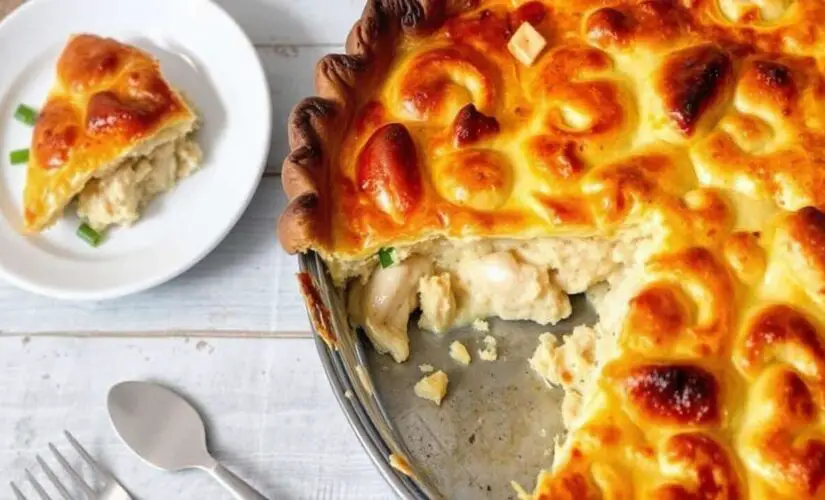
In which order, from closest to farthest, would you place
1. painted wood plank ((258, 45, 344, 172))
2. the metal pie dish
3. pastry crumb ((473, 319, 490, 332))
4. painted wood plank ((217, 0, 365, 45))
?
the metal pie dish, pastry crumb ((473, 319, 490, 332)), painted wood plank ((258, 45, 344, 172)), painted wood plank ((217, 0, 365, 45))

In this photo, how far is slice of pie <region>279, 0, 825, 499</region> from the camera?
188cm

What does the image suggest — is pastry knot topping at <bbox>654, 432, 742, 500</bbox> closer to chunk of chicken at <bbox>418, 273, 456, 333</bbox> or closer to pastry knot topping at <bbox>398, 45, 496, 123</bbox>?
chunk of chicken at <bbox>418, 273, 456, 333</bbox>

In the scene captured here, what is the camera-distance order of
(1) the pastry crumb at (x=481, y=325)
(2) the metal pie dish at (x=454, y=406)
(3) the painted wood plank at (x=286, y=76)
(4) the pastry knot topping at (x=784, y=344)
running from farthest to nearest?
1. (3) the painted wood plank at (x=286, y=76)
2. (1) the pastry crumb at (x=481, y=325)
3. (2) the metal pie dish at (x=454, y=406)
4. (4) the pastry knot topping at (x=784, y=344)

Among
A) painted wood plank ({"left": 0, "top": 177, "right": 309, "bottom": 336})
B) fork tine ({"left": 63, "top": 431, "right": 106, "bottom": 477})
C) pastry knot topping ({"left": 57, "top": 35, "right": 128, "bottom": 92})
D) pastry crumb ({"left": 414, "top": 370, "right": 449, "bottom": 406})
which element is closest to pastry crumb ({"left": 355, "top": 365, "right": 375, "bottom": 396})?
pastry crumb ({"left": 414, "top": 370, "right": 449, "bottom": 406})

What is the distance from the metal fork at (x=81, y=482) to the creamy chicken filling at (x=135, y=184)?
610 mm

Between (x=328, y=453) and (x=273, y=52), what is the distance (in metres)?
1.29

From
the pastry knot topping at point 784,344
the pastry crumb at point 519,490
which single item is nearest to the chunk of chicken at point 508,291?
the pastry crumb at point 519,490

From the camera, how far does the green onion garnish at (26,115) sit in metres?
2.76

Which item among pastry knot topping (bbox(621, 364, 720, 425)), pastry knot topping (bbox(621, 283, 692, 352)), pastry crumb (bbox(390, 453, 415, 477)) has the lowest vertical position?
pastry crumb (bbox(390, 453, 415, 477))

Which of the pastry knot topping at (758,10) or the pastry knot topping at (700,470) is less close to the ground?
the pastry knot topping at (758,10)

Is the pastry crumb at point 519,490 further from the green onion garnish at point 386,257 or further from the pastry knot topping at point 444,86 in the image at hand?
the pastry knot topping at point 444,86

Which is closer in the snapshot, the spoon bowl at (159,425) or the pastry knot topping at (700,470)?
the pastry knot topping at (700,470)

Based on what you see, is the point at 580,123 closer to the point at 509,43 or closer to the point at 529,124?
the point at 529,124

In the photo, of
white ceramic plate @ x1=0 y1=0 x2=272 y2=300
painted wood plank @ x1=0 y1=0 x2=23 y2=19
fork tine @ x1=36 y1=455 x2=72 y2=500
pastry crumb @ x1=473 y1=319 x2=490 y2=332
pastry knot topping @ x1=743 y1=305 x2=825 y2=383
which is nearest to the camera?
pastry knot topping @ x1=743 y1=305 x2=825 y2=383
